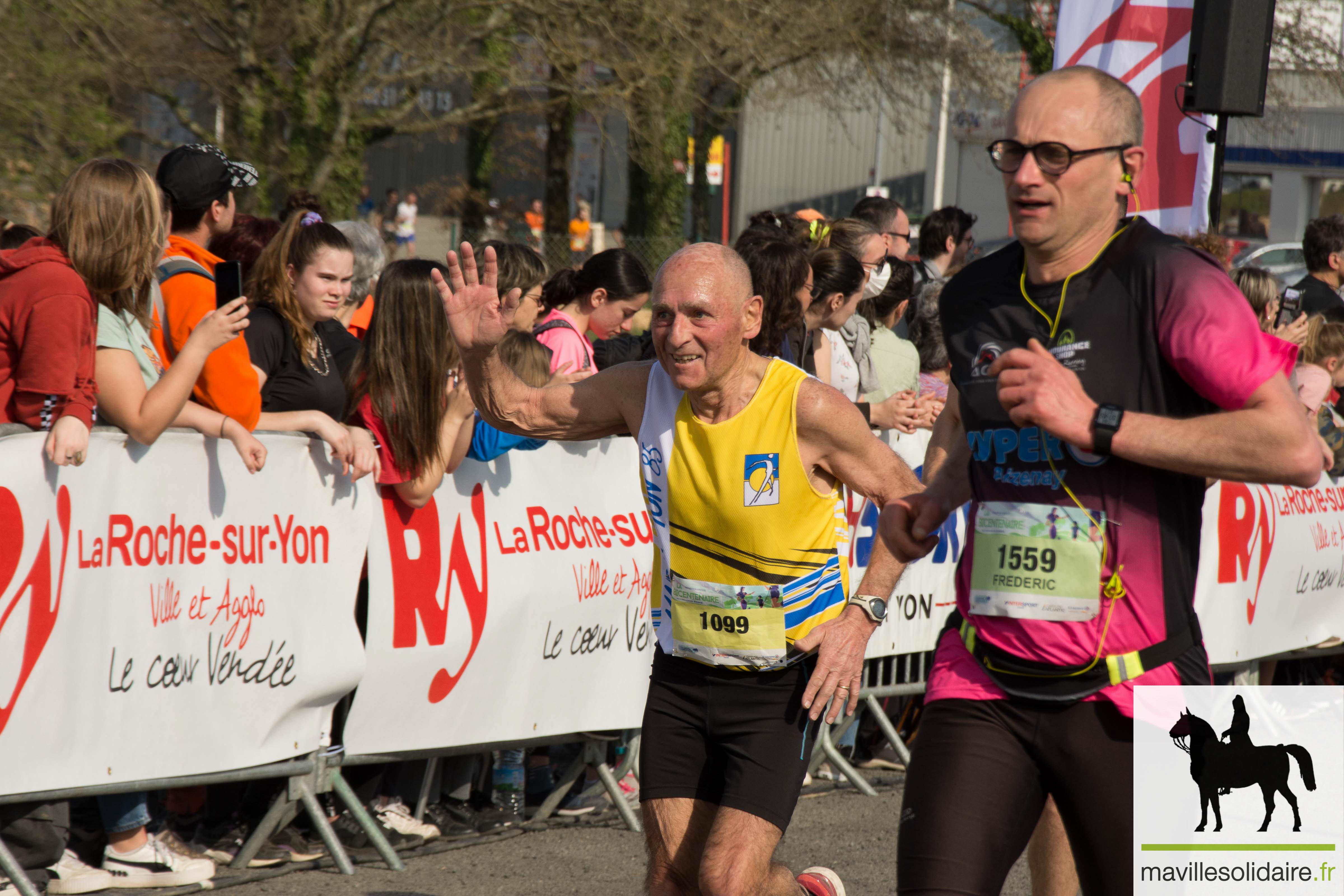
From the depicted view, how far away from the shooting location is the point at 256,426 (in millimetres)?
4906

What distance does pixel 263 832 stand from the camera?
16.1ft

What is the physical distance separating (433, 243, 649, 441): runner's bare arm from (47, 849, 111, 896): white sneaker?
2031 millimetres

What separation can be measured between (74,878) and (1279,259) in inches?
1100

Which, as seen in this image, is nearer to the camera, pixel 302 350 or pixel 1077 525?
pixel 1077 525

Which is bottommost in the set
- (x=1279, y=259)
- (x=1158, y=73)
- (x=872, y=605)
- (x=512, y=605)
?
(x=512, y=605)

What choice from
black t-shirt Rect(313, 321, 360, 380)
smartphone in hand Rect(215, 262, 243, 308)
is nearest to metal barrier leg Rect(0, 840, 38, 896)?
smartphone in hand Rect(215, 262, 243, 308)

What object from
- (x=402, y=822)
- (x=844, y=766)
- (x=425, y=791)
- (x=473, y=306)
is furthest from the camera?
(x=844, y=766)

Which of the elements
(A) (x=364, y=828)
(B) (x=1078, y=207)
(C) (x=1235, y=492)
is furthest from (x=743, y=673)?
(C) (x=1235, y=492)

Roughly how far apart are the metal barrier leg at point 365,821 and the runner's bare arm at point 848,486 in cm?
198

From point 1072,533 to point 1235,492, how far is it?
4.93 metres

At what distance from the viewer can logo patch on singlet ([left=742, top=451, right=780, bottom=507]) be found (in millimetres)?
3674

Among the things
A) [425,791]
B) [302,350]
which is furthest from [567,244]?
[425,791]

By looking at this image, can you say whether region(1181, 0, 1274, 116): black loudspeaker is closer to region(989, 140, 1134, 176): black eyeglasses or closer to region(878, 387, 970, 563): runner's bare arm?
region(878, 387, 970, 563): runner's bare arm

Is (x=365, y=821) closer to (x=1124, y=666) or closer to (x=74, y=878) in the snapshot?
(x=74, y=878)
